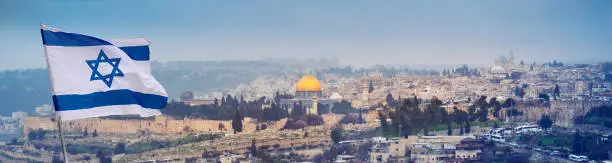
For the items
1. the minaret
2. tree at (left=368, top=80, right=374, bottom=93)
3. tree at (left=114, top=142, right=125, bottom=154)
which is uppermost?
tree at (left=368, top=80, right=374, bottom=93)

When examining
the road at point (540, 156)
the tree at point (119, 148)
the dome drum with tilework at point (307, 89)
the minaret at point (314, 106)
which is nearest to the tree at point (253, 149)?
the tree at point (119, 148)

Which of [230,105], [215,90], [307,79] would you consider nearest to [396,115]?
[230,105]

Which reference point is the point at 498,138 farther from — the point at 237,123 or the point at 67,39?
the point at 67,39

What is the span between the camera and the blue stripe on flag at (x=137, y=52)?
10031mm

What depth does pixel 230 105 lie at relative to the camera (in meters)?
57.7

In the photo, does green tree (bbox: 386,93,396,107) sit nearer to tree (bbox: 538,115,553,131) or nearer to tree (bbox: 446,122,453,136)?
tree (bbox: 538,115,553,131)

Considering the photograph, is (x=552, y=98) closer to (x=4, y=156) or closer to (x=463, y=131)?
(x=463, y=131)

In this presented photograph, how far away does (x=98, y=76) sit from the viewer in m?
9.82

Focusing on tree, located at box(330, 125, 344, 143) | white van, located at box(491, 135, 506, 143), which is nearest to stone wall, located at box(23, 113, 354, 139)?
tree, located at box(330, 125, 344, 143)

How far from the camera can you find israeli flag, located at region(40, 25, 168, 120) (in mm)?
9453

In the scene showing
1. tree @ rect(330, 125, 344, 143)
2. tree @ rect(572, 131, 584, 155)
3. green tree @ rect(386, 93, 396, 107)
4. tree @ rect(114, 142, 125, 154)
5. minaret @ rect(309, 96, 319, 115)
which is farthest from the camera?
minaret @ rect(309, 96, 319, 115)

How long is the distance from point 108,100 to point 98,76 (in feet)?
0.71

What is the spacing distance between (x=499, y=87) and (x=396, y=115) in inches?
981

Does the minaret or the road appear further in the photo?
the minaret
